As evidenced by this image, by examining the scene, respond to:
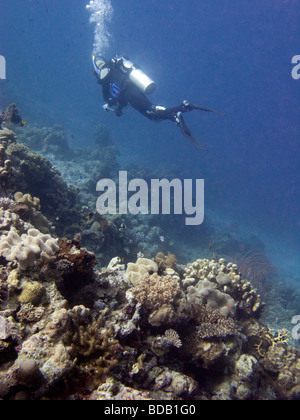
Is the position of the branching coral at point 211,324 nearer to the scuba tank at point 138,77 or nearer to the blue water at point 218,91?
the scuba tank at point 138,77

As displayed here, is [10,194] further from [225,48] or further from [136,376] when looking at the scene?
[225,48]

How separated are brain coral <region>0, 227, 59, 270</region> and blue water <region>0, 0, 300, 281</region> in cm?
3576

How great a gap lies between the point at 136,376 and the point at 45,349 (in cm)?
103

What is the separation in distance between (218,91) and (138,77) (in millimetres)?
104197

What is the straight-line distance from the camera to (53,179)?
8047 mm

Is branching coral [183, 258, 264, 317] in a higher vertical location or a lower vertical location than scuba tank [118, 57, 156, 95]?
lower

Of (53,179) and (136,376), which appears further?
(53,179)

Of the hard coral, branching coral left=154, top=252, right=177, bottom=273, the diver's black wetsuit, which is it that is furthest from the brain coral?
the diver's black wetsuit

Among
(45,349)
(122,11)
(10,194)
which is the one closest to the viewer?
(45,349)

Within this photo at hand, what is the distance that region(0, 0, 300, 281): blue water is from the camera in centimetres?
5302

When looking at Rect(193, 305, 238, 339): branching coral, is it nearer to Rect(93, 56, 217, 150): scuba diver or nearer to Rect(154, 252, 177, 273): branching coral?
Rect(154, 252, 177, 273): branching coral

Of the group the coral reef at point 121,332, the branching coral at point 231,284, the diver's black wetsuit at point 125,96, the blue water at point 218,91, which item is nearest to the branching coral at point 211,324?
the coral reef at point 121,332

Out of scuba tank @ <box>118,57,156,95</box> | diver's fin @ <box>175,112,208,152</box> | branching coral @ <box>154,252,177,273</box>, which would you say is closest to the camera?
branching coral @ <box>154,252,177,273</box>
